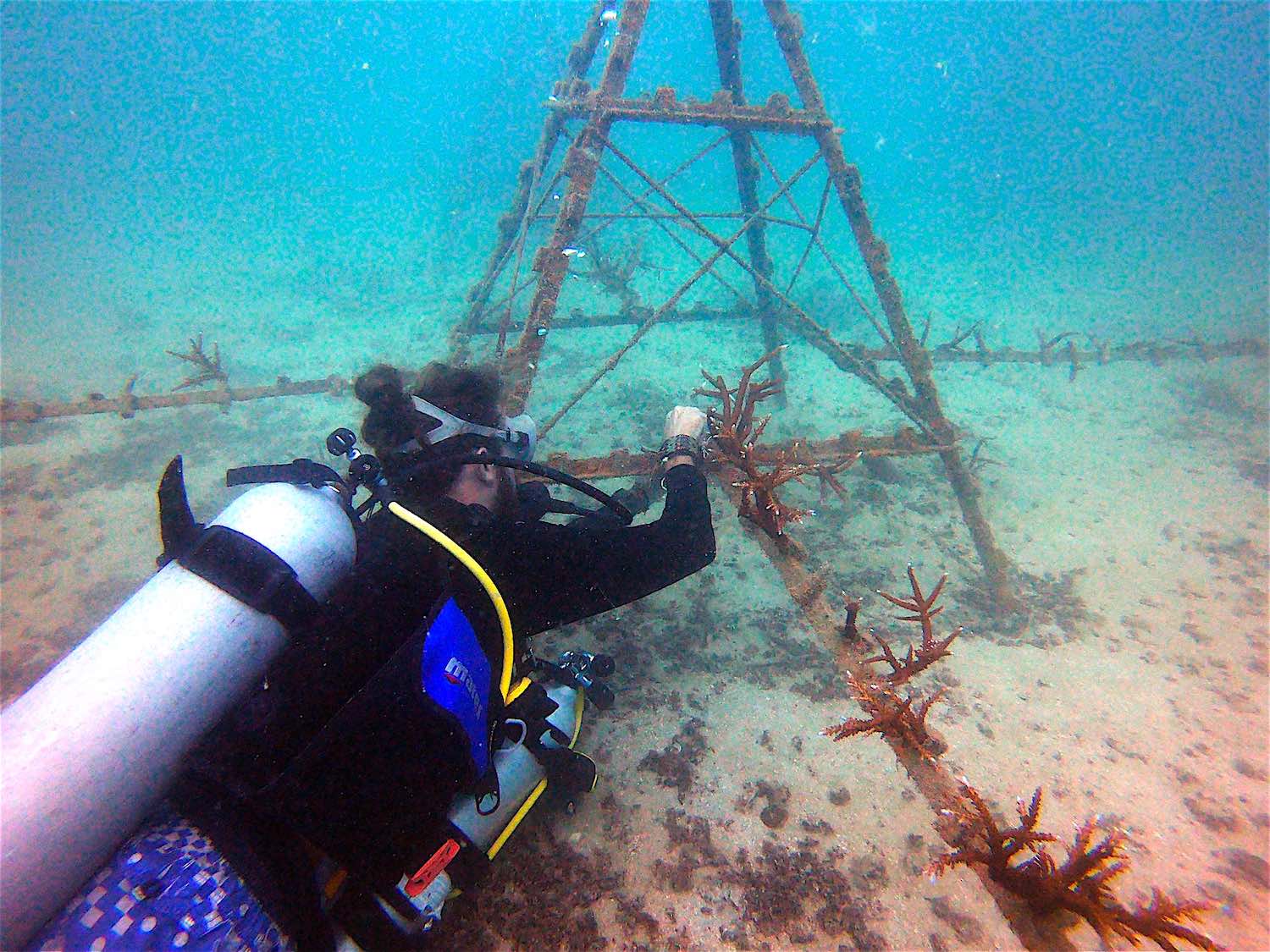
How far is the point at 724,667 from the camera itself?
12.7 ft

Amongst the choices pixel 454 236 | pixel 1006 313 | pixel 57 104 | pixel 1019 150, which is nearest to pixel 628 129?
pixel 454 236

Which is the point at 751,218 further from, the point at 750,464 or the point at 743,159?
the point at 750,464

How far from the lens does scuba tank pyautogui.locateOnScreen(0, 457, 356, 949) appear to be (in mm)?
1437

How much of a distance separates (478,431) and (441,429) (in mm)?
181

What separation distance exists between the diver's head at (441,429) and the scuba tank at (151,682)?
0.42 m

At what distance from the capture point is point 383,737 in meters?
1.51

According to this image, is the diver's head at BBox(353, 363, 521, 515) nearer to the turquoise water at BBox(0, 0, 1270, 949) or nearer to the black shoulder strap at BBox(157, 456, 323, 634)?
the black shoulder strap at BBox(157, 456, 323, 634)

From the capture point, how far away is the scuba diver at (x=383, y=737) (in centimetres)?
145

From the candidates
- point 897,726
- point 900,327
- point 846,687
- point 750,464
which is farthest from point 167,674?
point 900,327

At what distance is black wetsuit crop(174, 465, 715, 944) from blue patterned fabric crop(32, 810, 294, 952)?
0.06 m

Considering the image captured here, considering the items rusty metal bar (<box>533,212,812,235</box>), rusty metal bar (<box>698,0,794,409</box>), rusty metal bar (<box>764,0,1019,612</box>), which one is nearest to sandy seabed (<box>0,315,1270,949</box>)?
rusty metal bar (<box>764,0,1019,612</box>)

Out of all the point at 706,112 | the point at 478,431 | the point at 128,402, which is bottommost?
the point at 128,402

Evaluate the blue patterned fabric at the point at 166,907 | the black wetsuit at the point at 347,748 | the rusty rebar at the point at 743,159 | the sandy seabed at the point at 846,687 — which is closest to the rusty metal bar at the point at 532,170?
the rusty rebar at the point at 743,159

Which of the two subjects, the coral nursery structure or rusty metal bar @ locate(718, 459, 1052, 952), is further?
rusty metal bar @ locate(718, 459, 1052, 952)
